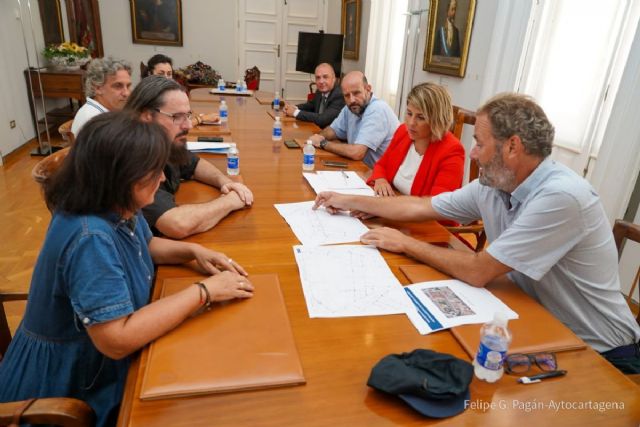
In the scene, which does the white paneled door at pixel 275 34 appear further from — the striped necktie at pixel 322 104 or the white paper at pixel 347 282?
the white paper at pixel 347 282

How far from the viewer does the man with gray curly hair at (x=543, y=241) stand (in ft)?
4.04

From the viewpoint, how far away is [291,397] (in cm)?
81

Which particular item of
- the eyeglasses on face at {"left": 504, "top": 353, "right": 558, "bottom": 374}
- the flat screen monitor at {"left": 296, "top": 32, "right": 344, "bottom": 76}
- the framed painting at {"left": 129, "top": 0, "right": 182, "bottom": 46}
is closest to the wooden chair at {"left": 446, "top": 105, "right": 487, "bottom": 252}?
the eyeglasses on face at {"left": 504, "top": 353, "right": 558, "bottom": 374}

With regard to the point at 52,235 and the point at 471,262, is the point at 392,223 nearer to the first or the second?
the point at 471,262

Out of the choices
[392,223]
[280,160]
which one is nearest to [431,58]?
[280,160]

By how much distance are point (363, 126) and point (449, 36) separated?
193cm

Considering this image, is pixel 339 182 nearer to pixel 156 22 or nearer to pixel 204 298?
pixel 204 298

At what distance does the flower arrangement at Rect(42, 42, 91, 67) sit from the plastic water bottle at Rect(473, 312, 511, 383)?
250 inches

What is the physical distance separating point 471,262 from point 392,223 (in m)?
0.50

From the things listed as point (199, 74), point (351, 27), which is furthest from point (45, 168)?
point (351, 27)

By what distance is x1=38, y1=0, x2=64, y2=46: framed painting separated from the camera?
5.65 meters

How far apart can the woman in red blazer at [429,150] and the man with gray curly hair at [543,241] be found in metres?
0.64

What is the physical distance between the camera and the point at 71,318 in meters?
1.01

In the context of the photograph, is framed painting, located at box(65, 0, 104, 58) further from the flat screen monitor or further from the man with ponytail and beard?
the man with ponytail and beard
